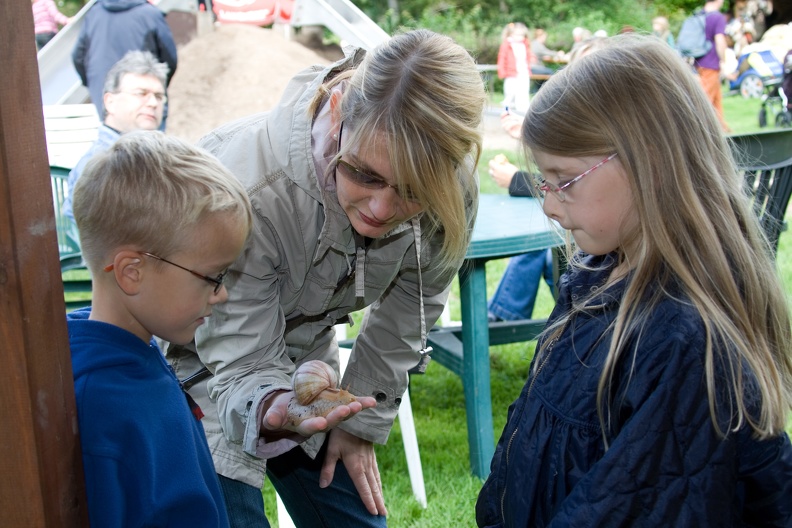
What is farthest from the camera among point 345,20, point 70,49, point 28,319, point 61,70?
point 61,70

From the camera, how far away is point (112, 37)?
686cm

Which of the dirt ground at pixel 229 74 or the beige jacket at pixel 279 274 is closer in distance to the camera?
the beige jacket at pixel 279 274

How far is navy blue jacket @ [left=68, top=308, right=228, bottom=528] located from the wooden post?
0.19ft

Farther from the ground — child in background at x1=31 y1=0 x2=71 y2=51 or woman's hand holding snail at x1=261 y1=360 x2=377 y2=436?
woman's hand holding snail at x1=261 y1=360 x2=377 y2=436

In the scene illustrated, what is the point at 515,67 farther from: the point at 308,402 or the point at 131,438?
the point at 131,438

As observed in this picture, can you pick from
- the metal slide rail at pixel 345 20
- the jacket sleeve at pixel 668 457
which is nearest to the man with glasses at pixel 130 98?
the metal slide rail at pixel 345 20

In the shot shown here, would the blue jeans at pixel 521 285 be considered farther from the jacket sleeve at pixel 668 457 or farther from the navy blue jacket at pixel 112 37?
the navy blue jacket at pixel 112 37

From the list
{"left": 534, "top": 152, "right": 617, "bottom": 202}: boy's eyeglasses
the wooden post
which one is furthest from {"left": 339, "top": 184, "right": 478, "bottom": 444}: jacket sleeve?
the wooden post

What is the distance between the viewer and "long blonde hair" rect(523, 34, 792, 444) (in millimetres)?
1498

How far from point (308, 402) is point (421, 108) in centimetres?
68

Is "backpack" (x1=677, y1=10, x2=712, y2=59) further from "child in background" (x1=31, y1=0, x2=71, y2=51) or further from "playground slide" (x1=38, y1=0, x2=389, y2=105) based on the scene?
"child in background" (x1=31, y1=0, x2=71, y2=51)

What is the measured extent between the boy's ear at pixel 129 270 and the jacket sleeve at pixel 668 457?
0.88 metres

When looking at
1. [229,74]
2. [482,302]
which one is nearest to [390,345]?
[482,302]

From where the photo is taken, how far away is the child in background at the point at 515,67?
14.1 metres
